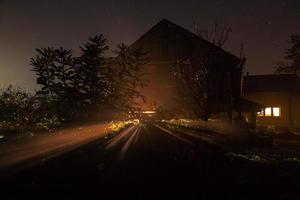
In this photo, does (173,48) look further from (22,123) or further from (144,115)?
(22,123)

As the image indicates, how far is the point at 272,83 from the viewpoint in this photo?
4662 cm

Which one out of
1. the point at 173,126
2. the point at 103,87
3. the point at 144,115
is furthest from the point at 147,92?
the point at 103,87

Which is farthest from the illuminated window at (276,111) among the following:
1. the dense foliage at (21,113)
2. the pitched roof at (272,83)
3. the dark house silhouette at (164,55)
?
the dense foliage at (21,113)

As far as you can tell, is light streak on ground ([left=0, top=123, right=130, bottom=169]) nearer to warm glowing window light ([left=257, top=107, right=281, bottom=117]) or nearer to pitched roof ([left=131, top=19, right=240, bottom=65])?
pitched roof ([left=131, top=19, right=240, bottom=65])

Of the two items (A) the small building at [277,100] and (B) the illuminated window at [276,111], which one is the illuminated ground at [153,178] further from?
(B) the illuminated window at [276,111]

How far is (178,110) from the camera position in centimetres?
3281

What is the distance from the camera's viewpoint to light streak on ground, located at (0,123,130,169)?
40.0 feet

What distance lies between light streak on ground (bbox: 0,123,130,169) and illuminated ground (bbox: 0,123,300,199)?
1.22 meters

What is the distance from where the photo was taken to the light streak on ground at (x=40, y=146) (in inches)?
480

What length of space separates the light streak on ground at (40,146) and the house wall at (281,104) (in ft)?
96.0

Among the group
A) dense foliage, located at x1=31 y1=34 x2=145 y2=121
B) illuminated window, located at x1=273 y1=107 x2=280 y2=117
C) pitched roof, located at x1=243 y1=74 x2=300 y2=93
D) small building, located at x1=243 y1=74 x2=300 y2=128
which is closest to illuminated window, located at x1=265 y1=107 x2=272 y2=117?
small building, located at x1=243 y1=74 x2=300 y2=128

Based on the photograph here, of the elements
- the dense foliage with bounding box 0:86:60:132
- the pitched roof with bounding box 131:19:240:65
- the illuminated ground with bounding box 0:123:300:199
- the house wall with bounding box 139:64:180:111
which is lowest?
the illuminated ground with bounding box 0:123:300:199

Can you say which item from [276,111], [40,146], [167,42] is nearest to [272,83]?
[276,111]

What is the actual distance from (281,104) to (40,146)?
35775 millimetres
